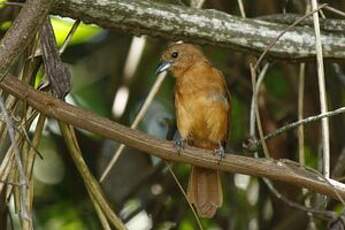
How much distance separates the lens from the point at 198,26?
295 cm

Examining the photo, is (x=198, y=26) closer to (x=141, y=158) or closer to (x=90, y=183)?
(x=90, y=183)

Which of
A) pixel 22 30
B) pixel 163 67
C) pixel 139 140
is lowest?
pixel 163 67

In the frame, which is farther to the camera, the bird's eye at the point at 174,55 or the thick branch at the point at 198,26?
the bird's eye at the point at 174,55

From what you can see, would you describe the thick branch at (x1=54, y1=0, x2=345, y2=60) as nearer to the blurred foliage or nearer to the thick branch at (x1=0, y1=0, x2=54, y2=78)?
the thick branch at (x1=0, y1=0, x2=54, y2=78)

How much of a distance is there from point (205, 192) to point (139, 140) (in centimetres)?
124

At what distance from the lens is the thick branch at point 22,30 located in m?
2.13

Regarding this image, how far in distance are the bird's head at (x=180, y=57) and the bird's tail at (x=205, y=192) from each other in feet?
1.65

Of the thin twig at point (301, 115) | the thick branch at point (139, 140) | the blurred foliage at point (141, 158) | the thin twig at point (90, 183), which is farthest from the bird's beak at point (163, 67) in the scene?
the thick branch at point (139, 140)

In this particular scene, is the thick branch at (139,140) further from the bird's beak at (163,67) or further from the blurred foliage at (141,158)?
the blurred foliage at (141,158)

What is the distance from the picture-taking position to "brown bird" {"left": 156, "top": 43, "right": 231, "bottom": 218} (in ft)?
12.6

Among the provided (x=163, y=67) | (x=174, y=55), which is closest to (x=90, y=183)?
(x=163, y=67)

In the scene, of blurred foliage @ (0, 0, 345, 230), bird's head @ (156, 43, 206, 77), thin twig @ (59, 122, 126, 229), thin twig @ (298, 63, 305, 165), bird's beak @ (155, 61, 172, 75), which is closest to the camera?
thin twig @ (59, 122, 126, 229)

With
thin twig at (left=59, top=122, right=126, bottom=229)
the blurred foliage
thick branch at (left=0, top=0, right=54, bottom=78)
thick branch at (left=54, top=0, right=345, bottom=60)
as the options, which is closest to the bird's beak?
the blurred foliage

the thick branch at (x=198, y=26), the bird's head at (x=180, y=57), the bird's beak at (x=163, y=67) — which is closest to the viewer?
the thick branch at (x=198, y=26)
